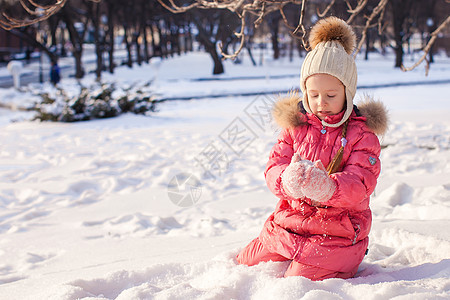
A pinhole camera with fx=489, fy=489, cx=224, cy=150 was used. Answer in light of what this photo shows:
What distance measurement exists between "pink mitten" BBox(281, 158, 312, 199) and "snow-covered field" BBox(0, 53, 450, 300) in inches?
15.2

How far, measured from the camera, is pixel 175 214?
4.25 m

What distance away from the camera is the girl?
7.61 feet

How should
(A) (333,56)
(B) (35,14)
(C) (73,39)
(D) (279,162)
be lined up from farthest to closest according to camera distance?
(C) (73,39) → (B) (35,14) → (D) (279,162) → (A) (333,56)

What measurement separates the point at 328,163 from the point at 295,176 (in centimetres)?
32

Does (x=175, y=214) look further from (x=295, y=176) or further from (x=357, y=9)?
(x=357, y=9)

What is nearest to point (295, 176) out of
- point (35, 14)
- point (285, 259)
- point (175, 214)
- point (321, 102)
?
point (321, 102)

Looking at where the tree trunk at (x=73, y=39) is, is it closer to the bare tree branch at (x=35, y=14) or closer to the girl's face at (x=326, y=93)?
the bare tree branch at (x=35, y=14)

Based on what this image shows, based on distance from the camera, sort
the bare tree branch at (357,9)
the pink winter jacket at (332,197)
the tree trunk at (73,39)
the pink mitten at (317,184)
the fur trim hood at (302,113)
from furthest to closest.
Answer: the tree trunk at (73,39)
the bare tree branch at (357,9)
the fur trim hood at (302,113)
the pink winter jacket at (332,197)
the pink mitten at (317,184)

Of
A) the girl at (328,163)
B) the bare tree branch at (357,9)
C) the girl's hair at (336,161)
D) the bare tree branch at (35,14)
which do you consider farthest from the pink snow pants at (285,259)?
the bare tree branch at (357,9)

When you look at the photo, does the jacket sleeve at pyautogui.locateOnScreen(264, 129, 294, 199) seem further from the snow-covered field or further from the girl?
the snow-covered field

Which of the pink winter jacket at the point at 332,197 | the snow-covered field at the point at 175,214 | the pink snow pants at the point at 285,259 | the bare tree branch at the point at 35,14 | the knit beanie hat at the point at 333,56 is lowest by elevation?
the snow-covered field at the point at 175,214

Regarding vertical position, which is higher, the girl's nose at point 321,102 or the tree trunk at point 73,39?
the tree trunk at point 73,39

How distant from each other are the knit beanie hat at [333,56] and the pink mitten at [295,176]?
358 mm

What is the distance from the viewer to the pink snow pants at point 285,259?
2.33 metres
